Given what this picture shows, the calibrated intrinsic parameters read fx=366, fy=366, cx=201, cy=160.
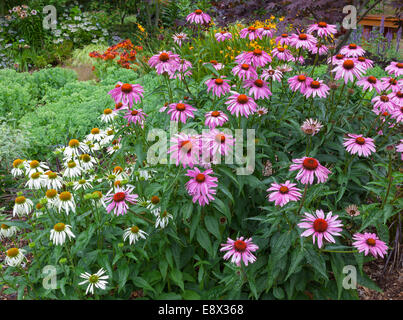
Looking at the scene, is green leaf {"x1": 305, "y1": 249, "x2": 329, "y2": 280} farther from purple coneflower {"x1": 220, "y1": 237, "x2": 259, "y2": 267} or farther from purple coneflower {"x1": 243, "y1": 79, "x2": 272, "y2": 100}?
purple coneflower {"x1": 243, "y1": 79, "x2": 272, "y2": 100}

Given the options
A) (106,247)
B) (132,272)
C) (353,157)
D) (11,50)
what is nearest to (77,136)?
(106,247)

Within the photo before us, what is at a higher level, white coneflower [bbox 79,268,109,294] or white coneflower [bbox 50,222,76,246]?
white coneflower [bbox 50,222,76,246]

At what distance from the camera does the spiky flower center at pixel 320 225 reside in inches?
62.9

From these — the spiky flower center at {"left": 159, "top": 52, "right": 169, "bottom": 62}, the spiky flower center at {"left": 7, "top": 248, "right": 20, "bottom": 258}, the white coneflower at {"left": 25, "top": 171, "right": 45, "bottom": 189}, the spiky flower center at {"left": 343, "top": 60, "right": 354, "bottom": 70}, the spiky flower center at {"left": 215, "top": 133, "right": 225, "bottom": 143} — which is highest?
the spiky flower center at {"left": 159, "top": 52, "right": 169, "bottom": 62}

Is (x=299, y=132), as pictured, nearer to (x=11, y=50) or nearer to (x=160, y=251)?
(x=160, y=251)

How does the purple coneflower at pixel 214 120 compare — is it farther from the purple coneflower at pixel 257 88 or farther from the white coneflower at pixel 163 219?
the white coneflower at pixel 163 219

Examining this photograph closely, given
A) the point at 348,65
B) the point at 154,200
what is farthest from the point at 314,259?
the point at 348,65

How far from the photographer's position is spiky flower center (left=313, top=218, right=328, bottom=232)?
5.24ft

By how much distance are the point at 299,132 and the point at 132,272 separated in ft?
4.16

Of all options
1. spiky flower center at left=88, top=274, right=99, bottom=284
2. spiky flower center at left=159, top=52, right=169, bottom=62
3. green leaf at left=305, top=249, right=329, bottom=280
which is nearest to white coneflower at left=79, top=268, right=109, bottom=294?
spiky flower center at left=88, top=274, right=99, bottom=284

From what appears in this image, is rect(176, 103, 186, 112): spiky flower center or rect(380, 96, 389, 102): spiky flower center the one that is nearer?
rect(176, 103, 186, 112): spiky flower center

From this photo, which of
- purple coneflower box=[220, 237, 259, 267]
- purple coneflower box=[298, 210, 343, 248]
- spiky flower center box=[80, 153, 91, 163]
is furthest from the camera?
spiky flower center box=[80, 153, 91, 163]

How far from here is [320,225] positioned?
160cm

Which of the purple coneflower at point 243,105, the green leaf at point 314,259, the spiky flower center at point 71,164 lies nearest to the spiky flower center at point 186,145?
the purple coneflower at point 243,105
